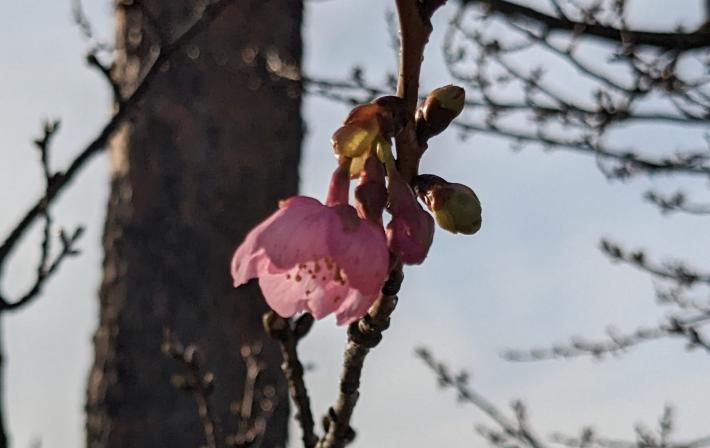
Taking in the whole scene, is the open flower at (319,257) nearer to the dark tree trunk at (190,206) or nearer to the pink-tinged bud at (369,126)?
the pink-tinged bud at (369,126)

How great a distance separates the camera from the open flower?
28.3 inches

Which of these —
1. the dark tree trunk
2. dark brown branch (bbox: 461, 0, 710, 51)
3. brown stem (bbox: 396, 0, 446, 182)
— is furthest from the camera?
the dark tree trunk

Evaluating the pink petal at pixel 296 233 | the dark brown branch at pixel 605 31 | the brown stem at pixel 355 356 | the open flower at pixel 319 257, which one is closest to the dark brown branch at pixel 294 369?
the brown stem at pixel 355 356

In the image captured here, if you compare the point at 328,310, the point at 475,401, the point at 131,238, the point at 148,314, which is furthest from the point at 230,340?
the point at 328,310

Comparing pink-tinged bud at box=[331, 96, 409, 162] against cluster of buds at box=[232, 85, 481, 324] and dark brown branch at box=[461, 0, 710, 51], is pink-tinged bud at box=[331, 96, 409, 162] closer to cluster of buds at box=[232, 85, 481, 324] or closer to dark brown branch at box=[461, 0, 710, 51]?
cluster of buds at box=[232, 85, 481, 324]

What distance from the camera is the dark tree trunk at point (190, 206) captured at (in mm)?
2781

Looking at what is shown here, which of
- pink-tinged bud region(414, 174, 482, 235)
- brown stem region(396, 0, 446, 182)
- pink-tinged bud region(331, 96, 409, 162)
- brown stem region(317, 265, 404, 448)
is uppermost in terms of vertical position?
brown stem region(396, 0, 446, 182)

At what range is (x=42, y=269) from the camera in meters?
1.41

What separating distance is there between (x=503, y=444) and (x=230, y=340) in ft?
2.72

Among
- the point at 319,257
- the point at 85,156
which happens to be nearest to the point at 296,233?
the point at 319,257

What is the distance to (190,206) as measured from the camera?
300cm

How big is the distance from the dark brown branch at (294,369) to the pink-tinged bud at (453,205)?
363 millimetres

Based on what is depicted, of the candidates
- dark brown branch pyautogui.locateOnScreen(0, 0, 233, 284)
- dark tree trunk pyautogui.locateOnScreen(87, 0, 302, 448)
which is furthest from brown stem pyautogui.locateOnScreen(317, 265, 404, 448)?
dark tree trunk pyautogui.locateOnScreen(87, 0, 302, 448)

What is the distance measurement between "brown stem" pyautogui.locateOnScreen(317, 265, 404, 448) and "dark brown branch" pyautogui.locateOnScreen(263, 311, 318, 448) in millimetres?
62
